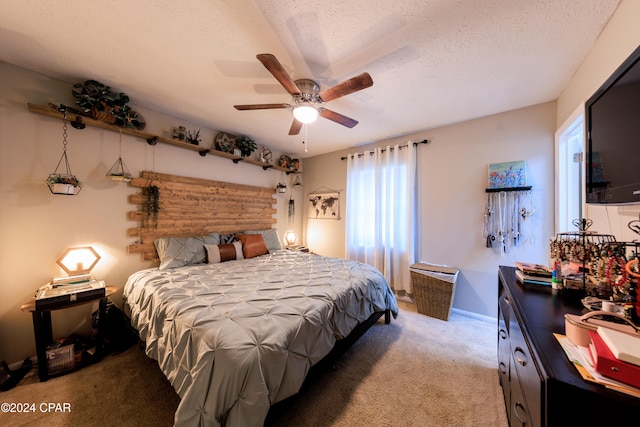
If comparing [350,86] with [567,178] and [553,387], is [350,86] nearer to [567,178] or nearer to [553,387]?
[553,387]

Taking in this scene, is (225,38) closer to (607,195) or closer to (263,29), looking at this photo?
(263,29)

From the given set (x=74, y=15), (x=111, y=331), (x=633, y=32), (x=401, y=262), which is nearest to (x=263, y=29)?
(x=74, y=15)

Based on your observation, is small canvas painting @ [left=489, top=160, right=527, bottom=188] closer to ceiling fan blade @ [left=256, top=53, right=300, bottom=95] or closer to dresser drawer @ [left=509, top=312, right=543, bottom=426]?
dresser drawer @ [left=509, top=312, right=543, bottom=426]

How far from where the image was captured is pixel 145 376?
1.83 metres

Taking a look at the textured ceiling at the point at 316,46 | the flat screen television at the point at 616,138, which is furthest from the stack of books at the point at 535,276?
the textured ceiling at the point at 316,46

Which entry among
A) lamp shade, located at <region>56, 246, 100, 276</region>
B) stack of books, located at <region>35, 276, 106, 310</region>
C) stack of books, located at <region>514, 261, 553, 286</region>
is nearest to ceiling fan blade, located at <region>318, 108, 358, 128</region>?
stack of books, located at <region>514, 261, 553, 286</region>

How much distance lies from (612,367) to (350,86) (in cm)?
183

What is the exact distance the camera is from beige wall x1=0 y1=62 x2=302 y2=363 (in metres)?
1.91

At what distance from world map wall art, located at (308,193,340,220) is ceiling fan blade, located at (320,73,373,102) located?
2.56 m

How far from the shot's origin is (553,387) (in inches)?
24.5

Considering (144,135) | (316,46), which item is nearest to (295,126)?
(316,46)

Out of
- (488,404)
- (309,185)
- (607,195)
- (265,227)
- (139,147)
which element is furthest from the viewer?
(309,185)

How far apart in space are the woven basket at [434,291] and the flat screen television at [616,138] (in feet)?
5.66

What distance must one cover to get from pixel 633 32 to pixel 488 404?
2.44 metres
